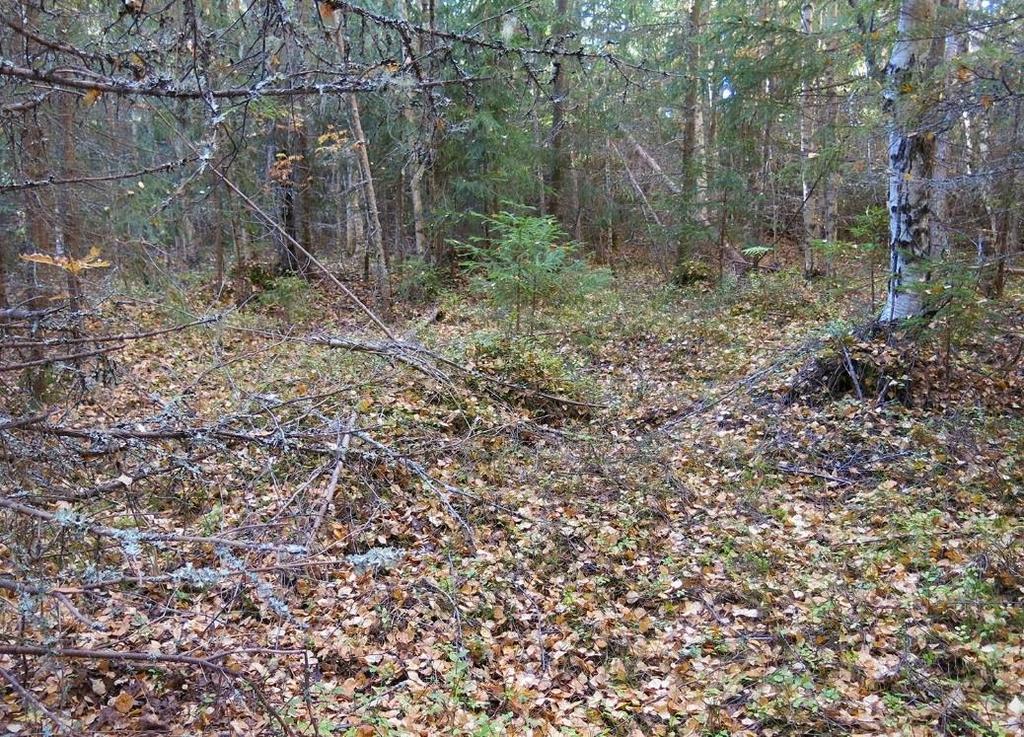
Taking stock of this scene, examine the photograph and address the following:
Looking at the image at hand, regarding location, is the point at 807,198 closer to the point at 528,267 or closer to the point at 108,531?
the point at 528,267

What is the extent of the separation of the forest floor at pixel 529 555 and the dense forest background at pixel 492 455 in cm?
3

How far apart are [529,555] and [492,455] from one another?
5.16ft

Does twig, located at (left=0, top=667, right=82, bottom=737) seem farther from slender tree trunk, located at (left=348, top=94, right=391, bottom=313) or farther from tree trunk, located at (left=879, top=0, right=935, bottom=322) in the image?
slender tree trunk, located at (left=348, top=94, right=391, bottom=313)

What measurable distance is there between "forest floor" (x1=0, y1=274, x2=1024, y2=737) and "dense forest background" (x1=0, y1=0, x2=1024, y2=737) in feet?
0.10

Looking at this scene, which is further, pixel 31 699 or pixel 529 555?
pixel 529 555

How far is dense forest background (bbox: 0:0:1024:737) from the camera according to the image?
2777mm

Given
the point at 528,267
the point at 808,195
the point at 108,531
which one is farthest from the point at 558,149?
the point at 108,531

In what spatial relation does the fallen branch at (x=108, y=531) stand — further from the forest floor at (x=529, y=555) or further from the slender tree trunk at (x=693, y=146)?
the slender tree trunk at (x=693, y=146)

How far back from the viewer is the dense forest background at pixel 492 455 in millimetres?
2777

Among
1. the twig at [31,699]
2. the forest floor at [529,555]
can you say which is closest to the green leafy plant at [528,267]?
the forest floor at [529,555]

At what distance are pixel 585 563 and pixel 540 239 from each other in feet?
18.1

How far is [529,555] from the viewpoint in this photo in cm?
525

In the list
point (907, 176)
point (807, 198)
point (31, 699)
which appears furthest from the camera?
point (807, 198)

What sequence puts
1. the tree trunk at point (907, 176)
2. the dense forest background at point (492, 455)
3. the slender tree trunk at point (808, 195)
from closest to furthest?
1. the dense forest background at point (492, 455)
2. the tree trunk at point (907, 176)
3. the slender tree trunk at point (808, 195)
